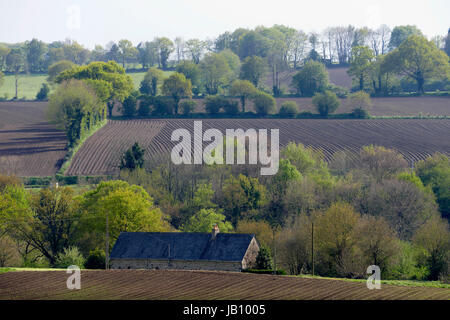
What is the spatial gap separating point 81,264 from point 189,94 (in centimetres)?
7007

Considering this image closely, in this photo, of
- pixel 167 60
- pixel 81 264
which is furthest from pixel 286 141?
pixel 167 60

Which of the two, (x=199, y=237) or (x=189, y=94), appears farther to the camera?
(x=189, y=94)

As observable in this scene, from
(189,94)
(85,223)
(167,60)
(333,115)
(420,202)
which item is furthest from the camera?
(167,60)

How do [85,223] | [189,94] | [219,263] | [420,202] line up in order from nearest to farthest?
[219,263], [85,223], [420,202], [189,94]

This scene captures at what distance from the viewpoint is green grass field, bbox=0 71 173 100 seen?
136m

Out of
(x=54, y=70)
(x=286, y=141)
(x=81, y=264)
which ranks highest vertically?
(x=54, y=70)

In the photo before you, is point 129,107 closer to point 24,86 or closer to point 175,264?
point 24,86

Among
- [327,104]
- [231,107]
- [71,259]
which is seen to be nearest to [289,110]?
[327,104]

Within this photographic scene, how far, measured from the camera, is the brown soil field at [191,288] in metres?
36.8

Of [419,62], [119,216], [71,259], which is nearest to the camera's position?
[71,259]

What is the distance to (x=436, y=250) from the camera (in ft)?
177

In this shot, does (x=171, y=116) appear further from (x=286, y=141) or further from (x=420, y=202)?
(x=420, y=202)

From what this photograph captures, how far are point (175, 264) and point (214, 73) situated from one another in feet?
286

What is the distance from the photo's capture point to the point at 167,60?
16938 cm
